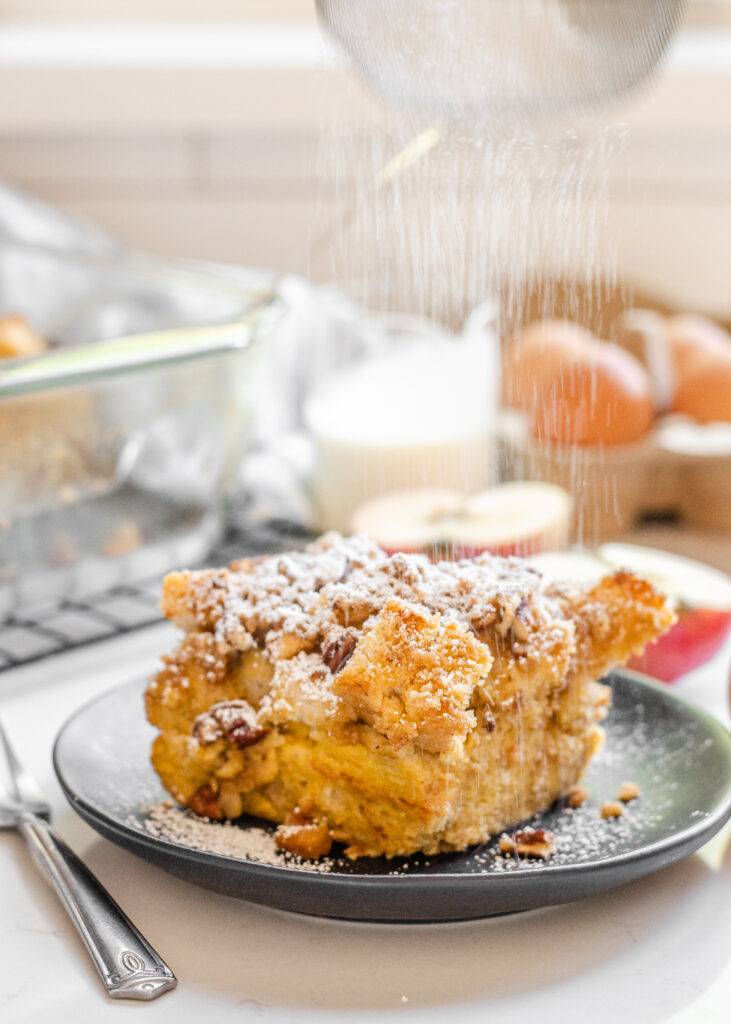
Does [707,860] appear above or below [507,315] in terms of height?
below

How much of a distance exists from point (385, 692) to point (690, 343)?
0.88m

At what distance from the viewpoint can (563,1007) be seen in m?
0.49

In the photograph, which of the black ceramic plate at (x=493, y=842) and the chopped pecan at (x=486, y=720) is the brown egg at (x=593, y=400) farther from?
the chopped pecan at (x=486, y=720)

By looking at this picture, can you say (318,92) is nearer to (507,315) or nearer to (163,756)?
(507,315)

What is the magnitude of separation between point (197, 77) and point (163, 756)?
135 cm

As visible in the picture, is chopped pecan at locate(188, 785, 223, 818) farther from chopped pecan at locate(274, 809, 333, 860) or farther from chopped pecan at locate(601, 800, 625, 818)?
chopped pecan at locate(601, 800, 625, 818)

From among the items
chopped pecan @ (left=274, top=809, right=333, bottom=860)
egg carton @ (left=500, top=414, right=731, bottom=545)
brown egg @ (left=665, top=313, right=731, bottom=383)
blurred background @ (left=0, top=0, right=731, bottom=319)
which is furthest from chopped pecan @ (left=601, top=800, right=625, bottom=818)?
blurred background @ (left=0, top=0, right=731, bottom=319)

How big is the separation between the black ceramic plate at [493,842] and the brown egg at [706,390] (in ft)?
1.95

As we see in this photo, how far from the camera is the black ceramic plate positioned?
50cm

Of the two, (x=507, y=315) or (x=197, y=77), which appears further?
(x=197, y=77)

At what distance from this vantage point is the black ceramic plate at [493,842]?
497 millimetres

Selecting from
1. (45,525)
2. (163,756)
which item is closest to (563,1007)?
(163,756)

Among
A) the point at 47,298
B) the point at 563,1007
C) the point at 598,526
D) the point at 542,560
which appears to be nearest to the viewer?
the point at 563,1007

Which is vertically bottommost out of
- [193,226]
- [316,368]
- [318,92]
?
[316,368]
